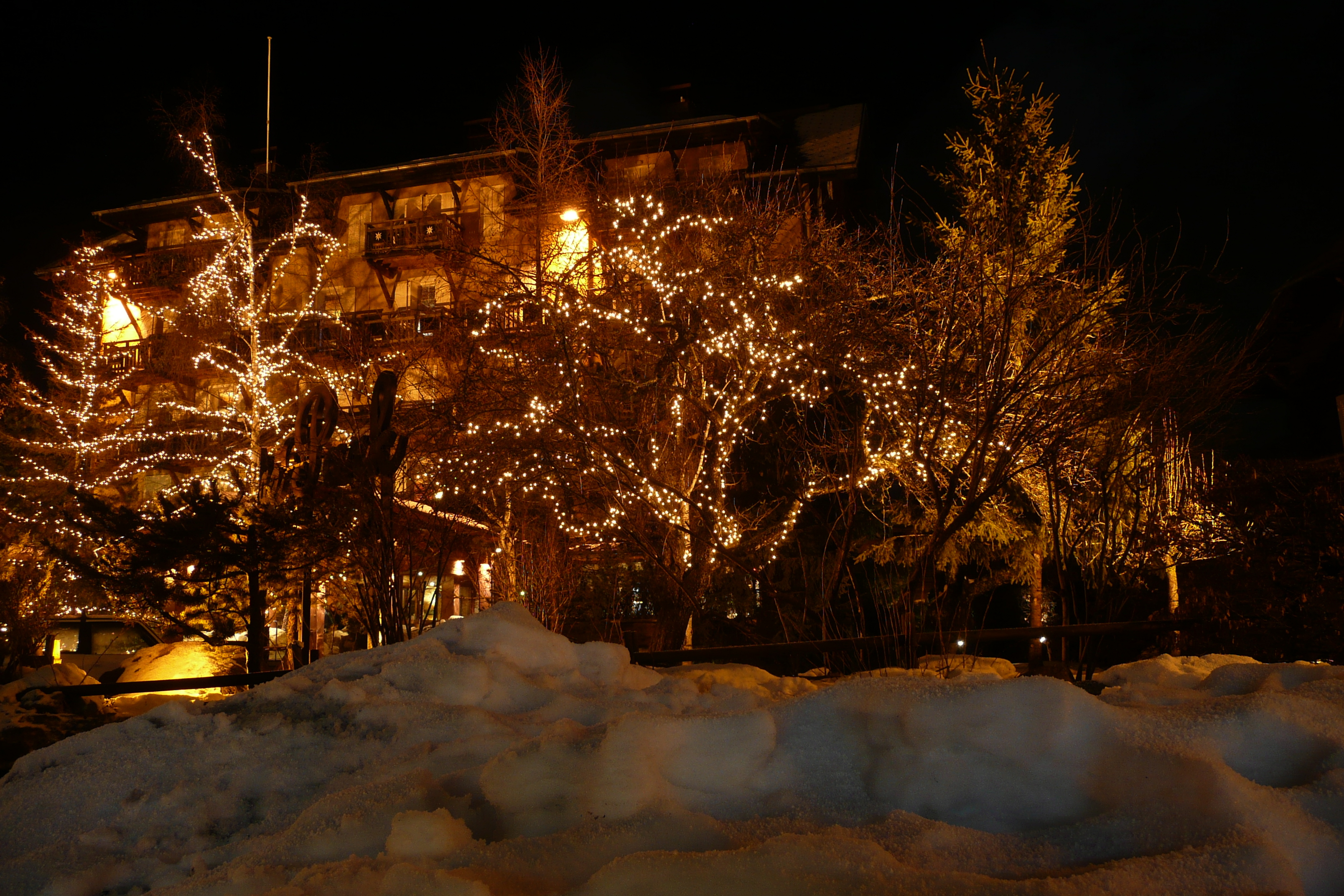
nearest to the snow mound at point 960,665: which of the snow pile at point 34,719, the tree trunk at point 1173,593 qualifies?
the tree trunk at point 1173,593

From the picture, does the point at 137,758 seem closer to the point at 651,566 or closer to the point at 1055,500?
the point at 1055,500

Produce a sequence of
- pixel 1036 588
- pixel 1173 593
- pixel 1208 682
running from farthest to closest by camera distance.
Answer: pixel 1036 588 < pixel 1173 593 < pixel 1208 682

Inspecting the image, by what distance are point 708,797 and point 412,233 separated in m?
21.5

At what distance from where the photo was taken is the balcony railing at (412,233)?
19.6m

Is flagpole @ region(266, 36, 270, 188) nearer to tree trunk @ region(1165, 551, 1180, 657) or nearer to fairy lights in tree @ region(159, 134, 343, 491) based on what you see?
fairy lights in tree @ region(159, 134, 343, 491)

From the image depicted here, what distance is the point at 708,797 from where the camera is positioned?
2.14 metres

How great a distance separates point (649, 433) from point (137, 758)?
26.3ft

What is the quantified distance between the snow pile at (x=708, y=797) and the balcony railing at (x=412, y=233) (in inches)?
686

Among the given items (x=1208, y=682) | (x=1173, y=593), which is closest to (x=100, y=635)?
(x=1208, y=682)

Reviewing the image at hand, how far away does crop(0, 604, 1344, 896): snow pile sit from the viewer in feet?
5.41

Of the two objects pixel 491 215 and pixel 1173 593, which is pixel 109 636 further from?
pixel 1173 593

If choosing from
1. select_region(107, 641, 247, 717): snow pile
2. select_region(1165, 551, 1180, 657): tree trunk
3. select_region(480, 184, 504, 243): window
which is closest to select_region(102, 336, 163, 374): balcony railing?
select_region(480, 184, 504, 243): window

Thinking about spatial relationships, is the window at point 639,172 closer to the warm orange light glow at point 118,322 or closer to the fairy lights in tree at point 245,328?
the fairy lights in tree at point 245,328

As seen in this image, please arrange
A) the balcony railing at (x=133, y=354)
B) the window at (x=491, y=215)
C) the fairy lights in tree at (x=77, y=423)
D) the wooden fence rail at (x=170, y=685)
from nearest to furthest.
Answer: the wooden fence rail at (x=170, y=685) < the window at (x=491, y=215) < the fairy lights in tree at (x=77, y=423) < the balcony railing at (x=133, y=354)
